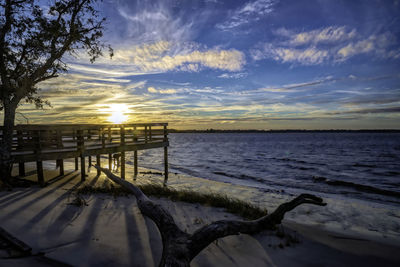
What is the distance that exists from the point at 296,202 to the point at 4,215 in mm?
7461

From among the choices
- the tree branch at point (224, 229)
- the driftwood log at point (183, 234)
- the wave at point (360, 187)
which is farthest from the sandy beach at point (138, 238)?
the wave at point (360, 187)

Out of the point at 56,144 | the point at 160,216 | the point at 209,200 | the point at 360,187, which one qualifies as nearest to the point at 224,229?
the point at 160,216

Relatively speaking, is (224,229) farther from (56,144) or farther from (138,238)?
(56,144)

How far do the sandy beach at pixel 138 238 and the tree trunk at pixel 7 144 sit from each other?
1413 mm

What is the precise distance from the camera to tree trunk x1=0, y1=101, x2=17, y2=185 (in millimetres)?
8633

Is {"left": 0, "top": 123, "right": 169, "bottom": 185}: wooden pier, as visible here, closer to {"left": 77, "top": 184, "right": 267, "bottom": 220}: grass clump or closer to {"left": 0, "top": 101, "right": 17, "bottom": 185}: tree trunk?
{"left": 0, "top": 101, "right": 17, "bottom": 185}: tree trunk

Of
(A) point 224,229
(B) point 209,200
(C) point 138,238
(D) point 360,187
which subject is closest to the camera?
(A) point 224,229

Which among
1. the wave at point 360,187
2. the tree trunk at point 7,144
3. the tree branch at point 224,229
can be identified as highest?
the tree trunk at point 7,144

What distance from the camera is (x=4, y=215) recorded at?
5.38m

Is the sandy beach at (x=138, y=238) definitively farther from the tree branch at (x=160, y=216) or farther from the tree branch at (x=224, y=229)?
the tree branch at (x=160, y=216)

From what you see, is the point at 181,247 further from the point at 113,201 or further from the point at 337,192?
the point at 337,192

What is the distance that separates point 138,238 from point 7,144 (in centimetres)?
803

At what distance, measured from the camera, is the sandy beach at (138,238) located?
3.94m

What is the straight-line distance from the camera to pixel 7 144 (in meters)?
8.84
